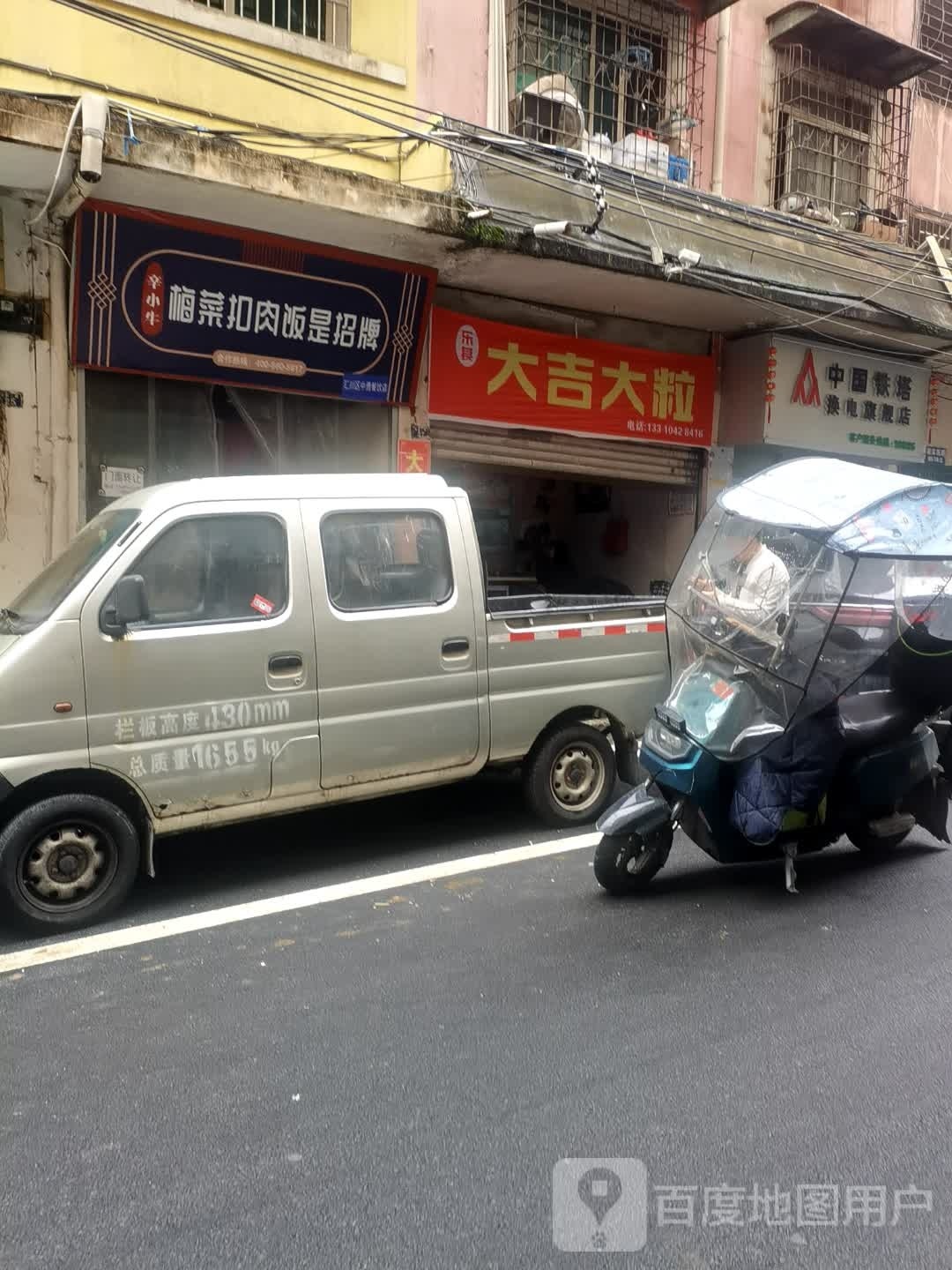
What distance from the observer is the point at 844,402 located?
12.1 m

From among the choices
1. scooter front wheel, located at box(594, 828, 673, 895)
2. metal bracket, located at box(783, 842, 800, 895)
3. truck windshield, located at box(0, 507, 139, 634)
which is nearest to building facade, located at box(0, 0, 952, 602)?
truck windshield, located at box(0, 507, 139, 634)

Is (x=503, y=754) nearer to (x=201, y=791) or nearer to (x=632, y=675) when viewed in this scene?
(x=632, y=675)

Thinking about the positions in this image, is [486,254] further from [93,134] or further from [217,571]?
[217,571]

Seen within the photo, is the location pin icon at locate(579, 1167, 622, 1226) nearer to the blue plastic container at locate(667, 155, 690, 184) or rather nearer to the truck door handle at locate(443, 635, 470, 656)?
the truck door handle at locate(443, 635, 470, 656)

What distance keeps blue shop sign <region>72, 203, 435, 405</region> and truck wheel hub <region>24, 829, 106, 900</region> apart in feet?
15.4

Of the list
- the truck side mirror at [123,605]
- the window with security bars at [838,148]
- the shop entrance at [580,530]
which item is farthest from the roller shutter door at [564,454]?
the truck side mirror at [123,605]

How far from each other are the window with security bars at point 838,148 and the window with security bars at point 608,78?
4.51ft

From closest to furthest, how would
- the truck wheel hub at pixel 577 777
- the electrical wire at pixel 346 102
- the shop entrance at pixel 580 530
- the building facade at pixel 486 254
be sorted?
the truck wheel hub at pixel 577 777
the electrical wire at pixel 346 102
the building facade at pixel 486 254
the shop entrance at pixel 580 530

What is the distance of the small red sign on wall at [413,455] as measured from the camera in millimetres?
9312

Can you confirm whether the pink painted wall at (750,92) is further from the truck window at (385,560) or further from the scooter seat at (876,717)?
the scooter seat at (876,717)

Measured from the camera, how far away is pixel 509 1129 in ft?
9.33

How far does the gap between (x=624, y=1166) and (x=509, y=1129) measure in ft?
1.12

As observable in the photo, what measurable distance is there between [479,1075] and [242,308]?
670cm

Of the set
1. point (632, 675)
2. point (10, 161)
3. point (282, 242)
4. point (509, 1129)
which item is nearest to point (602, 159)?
point (282, 242)
